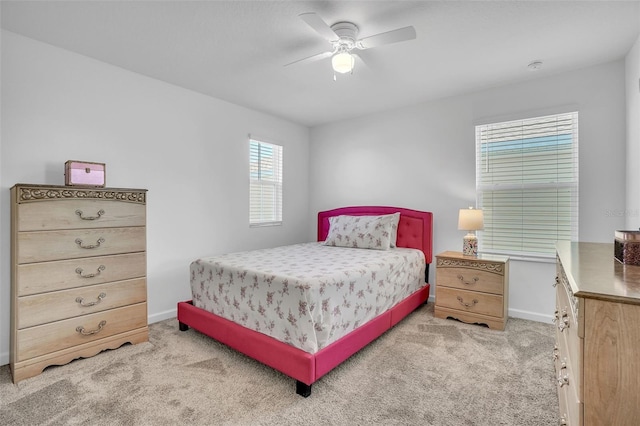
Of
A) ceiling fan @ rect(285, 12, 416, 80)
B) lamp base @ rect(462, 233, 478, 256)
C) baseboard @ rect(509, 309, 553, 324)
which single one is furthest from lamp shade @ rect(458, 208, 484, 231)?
ceiling fan @ rect(285, 12, 416, 80)

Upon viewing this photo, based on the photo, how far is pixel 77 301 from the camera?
2.31 meters

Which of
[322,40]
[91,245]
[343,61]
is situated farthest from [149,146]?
[343,61]

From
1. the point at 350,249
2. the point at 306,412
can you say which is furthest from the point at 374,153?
the point at 306,412

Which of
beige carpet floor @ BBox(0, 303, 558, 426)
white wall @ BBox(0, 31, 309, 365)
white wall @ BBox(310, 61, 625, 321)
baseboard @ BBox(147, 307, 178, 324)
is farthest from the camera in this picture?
baseboard @ BBox(147, 307, 178, 324)

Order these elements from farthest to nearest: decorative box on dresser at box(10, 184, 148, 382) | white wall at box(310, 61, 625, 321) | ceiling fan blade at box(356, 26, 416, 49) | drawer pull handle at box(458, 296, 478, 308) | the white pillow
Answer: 1. the white pillow
2. drawer pull handle at box(458, 296, 478, 308)
3. white wall at box(310, 61, 625, 321)
4. decorative box on dresser at box(10, 184, 148, 382)
5. ceiling fan blade at box(356, 26, 416, 49)

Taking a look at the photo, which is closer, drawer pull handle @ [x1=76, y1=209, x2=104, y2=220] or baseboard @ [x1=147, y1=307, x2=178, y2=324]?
drawer pull handle @ [x1=76, y1=209, x2=104, y2=220]

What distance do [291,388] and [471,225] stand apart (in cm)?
228

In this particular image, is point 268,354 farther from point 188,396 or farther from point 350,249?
point 350,249

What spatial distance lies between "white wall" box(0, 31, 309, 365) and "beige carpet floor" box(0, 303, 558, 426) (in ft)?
2.75

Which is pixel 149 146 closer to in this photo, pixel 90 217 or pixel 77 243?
pixel 90 217

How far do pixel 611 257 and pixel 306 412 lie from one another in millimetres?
1824

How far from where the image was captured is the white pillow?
3514 mm

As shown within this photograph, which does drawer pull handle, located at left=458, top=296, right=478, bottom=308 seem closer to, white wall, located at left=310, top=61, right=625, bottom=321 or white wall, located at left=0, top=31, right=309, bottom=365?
white wall, located at left=310, top=61, right=625, bottom=321

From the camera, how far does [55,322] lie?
2.21m
